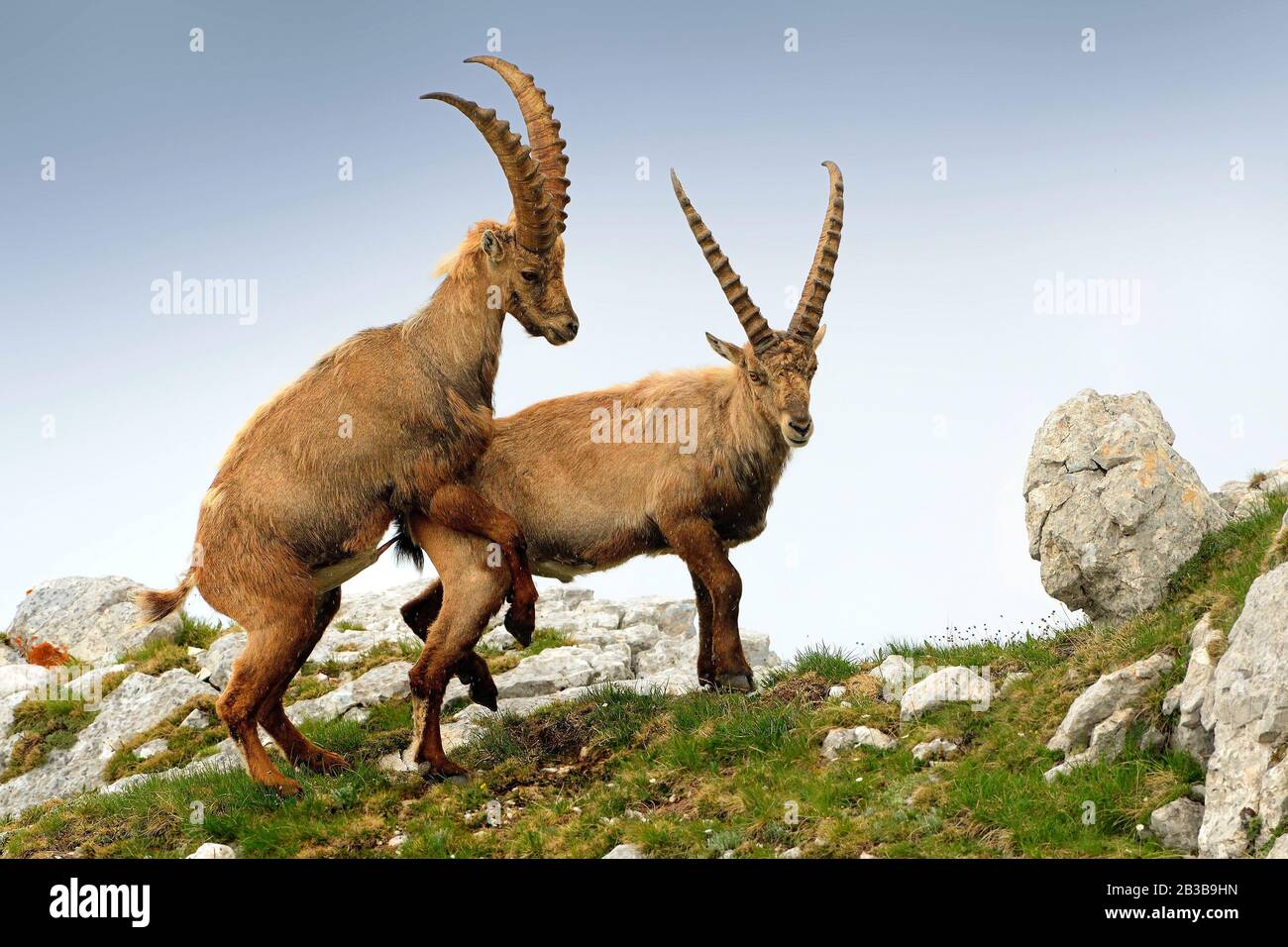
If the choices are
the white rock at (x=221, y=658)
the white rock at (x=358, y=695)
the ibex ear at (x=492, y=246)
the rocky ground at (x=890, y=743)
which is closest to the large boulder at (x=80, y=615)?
the white rock at (x=221, y=658)

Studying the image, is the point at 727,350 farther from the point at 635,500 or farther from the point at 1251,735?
the point at 1251,735

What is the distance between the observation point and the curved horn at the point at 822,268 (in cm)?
1288

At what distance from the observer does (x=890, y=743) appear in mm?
11086

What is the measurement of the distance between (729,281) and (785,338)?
2.52 ft

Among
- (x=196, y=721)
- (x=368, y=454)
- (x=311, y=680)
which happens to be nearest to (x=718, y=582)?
(x=368, y=454)

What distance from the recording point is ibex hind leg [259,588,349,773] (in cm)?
1229

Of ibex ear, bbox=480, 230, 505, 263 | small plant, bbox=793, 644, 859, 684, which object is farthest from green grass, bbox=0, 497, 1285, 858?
ibex ear, bbox=480, 230, 505, 263

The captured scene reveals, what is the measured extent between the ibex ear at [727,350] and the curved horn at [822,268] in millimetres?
551

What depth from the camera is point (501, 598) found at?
12.4 metres

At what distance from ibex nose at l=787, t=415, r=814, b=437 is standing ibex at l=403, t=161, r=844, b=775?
2 centimetres

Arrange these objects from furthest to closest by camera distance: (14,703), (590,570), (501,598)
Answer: (14,703), (590,570), (501,598)
